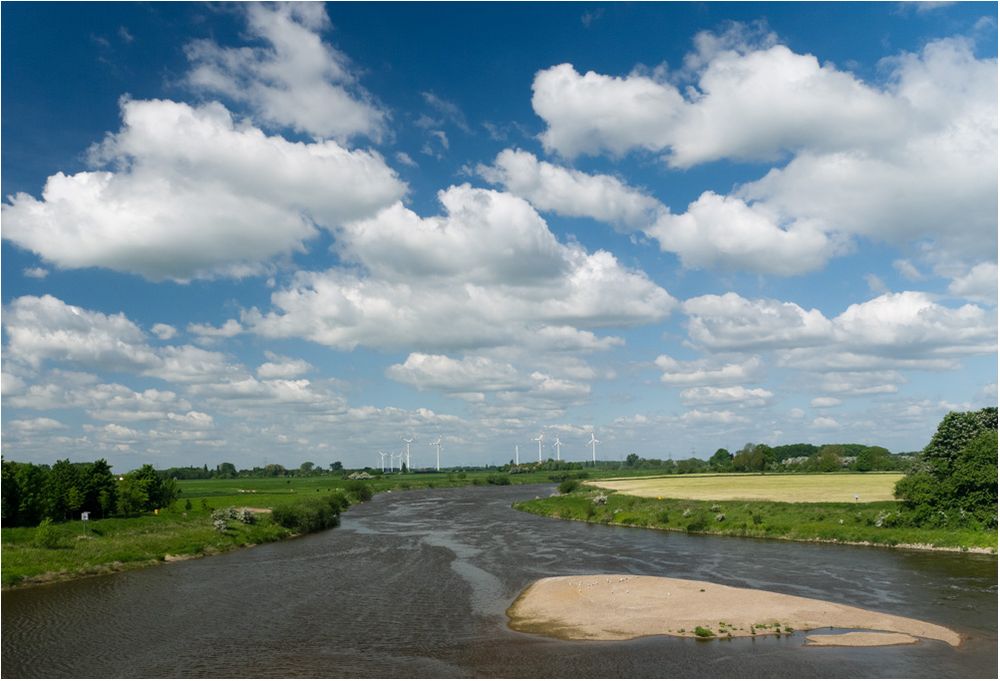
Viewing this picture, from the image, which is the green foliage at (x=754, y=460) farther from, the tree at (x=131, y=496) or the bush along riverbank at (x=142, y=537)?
the tree at (x=131, y=496)

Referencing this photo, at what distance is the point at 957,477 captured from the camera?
213 ft

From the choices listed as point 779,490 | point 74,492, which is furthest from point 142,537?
point 779,490

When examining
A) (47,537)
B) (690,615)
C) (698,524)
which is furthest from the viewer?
(698,524)

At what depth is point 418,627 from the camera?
3944 cm

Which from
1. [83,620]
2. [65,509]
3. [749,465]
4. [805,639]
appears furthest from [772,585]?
[749,465]

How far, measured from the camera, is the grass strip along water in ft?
208

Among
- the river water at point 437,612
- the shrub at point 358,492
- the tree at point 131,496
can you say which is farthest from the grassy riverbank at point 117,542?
the shrub at point 358,492

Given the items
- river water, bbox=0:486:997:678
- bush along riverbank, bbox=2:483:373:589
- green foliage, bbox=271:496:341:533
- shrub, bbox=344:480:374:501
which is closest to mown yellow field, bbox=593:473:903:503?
river water, bbox=0:486:997:678

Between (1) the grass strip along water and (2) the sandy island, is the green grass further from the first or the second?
(1) the grass strip along water

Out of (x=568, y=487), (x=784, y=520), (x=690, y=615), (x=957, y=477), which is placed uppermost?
(x=957, y=477)

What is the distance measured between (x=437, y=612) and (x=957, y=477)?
5377 centimetres

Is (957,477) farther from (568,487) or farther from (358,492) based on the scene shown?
(358,492)

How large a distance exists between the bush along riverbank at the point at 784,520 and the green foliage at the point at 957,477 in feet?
5.24

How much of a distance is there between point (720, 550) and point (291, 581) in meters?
41.9
